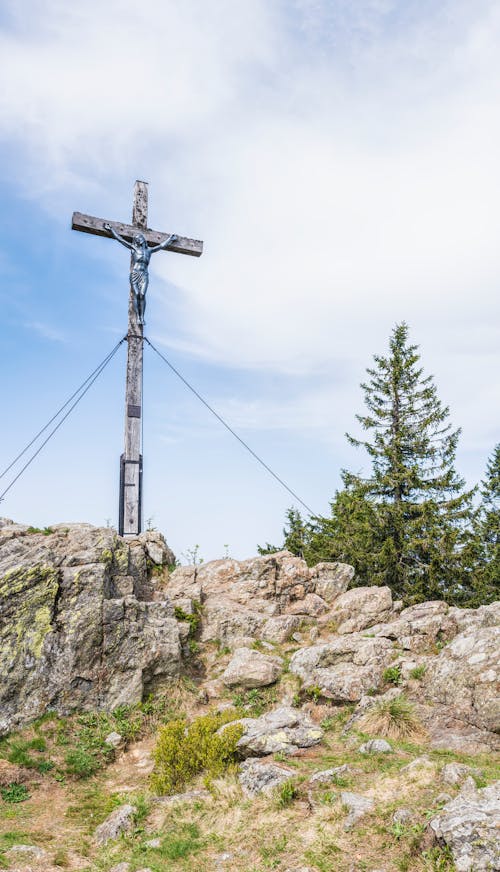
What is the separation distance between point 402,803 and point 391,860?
848mm

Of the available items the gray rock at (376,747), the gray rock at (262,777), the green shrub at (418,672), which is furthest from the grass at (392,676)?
the gray rock at (262,777)

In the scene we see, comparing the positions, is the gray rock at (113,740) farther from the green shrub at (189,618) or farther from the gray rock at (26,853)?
the green shrub at (189,618)

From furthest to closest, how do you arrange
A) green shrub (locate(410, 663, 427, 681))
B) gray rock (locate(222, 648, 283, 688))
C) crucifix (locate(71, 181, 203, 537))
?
crucifix (locate(71, 181, 203, 537)), gray rock (locate(222, 648, 283, 688)), green shrub (locate(410, 663, 427, 681))

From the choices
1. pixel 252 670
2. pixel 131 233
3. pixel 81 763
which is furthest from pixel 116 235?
pixel 81 763

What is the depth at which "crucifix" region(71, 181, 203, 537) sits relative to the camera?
14469 mm

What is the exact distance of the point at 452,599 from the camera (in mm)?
22047

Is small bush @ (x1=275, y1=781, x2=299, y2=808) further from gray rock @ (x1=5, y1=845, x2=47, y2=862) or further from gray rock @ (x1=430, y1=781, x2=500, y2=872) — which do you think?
gray rock @ (x1=5, y1=845, x2=47, y2=862)

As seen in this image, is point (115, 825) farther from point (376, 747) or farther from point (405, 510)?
point (405, 510)

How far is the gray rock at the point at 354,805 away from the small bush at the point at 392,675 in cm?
378

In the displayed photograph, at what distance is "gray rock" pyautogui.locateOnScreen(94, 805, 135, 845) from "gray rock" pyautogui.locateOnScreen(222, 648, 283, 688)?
373cm

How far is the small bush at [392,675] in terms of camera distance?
411 inches

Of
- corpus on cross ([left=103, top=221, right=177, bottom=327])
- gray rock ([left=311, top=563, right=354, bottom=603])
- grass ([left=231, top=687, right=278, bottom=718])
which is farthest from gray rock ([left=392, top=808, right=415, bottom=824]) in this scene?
corpus on cross ([left=103, top=221, right=177, bottom=327])

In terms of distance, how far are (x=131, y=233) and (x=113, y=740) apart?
39.7ft

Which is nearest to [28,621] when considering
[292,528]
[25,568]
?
[25,568]
